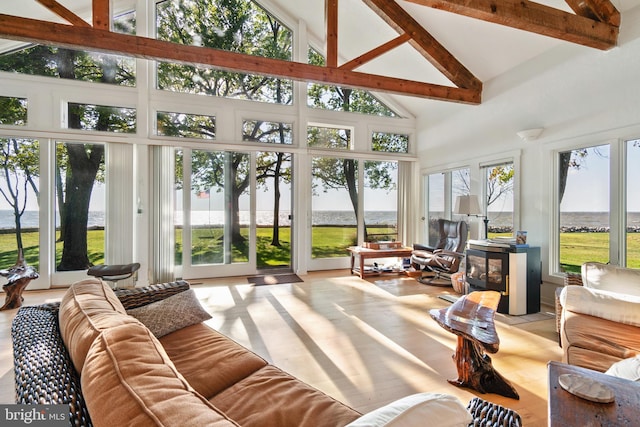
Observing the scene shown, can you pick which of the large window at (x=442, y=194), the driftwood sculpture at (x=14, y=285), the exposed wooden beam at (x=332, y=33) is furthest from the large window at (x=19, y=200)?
the large window at (x=442, y=194)

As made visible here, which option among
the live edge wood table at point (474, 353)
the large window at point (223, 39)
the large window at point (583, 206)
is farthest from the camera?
the large window at point (223, 39)

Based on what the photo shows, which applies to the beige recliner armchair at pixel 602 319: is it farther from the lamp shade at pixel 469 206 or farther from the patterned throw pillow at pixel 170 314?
the patterned throw pillow at pixel 170 314

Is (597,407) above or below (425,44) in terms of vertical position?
below

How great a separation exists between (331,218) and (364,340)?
3.42 meters

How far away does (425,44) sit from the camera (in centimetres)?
459

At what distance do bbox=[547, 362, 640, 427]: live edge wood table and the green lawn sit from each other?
2.82 metres

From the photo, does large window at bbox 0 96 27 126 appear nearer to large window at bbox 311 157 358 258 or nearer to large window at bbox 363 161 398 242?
large window at bbox 311 157 358 258

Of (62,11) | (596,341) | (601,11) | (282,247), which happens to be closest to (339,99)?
(282,247)

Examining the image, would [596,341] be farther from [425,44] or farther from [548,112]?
[425,44]

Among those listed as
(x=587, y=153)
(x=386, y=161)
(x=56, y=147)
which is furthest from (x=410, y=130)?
(x=56, y=147)

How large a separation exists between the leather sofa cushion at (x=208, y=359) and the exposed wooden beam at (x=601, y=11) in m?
4.46

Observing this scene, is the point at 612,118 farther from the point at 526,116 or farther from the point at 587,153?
the point at 526,116

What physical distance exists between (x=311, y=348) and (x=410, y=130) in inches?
206

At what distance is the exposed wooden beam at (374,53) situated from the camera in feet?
13.3
